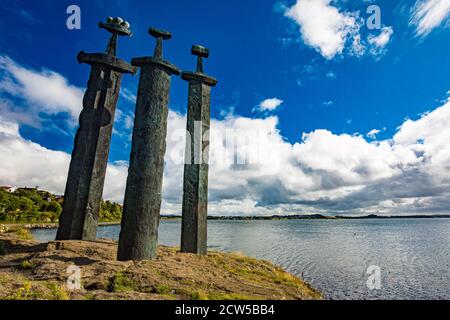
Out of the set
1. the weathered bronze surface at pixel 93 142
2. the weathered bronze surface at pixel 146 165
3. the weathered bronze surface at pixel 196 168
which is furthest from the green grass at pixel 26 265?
the weathered bronze surface at pixel 196 168

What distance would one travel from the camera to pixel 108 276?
20.6 feet

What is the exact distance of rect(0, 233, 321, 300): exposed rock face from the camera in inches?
203

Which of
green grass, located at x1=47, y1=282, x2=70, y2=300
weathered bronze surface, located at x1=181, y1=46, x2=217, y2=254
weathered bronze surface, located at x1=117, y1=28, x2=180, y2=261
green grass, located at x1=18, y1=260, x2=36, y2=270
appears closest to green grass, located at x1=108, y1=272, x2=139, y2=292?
green grass, located at x1=47, y1=282, x2=70, y2=300

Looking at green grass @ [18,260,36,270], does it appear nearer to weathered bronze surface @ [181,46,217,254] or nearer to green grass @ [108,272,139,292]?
green grass @ [108,272,139,292]

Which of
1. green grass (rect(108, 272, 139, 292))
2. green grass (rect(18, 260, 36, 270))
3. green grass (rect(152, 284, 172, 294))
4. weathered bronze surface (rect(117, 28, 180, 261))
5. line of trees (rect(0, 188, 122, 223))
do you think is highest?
line of trees (rect(0, 188, 122, 223))

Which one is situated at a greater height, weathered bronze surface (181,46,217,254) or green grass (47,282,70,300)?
weathered bronze surface (181,46,217,254)

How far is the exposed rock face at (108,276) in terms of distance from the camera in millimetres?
5152

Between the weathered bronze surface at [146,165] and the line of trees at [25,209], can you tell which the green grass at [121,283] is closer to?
the weathered bronze surface at [146,165]

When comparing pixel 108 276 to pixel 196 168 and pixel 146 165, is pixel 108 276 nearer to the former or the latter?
pixel 146 165

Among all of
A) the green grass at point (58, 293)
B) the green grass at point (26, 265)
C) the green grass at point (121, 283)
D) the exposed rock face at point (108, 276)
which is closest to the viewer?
the green grass at point (58, 293)

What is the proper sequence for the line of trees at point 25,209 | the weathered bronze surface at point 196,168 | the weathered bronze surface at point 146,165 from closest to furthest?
1. the weathered bronze surface at point 146,165
2. the weathered bronze surface at point 196,168
3. the line of trees at point 25,209
